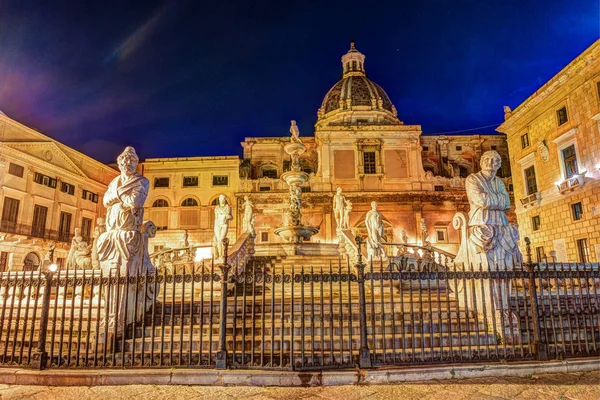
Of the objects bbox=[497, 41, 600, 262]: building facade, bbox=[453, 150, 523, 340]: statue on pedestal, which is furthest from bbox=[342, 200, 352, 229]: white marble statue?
bbox=[453, 150, 523, 340]: statue on pedestal

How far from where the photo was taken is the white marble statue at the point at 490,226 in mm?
6559

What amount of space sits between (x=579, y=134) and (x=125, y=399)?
79.1 feet

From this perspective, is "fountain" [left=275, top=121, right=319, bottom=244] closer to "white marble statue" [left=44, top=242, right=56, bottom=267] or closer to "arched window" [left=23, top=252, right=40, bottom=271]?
"white marble statue" [left=44, top=242, right=56, bottom=267]

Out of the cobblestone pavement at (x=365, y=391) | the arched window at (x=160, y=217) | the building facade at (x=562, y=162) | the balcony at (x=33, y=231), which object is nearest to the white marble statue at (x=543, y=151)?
the building facade at (x=562, y=162)

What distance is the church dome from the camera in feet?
143

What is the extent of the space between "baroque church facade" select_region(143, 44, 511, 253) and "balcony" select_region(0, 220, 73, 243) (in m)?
8.07

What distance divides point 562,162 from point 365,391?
22880mm

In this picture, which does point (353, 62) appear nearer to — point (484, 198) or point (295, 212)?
point (295, 212)

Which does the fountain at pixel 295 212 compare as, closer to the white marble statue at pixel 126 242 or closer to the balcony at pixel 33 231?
the white marble statue at pixel 126 242

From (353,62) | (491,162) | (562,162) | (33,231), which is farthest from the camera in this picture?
(353,62)

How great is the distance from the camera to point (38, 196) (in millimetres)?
31016

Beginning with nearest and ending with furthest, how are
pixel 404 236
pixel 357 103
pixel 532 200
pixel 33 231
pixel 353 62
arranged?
pixel 532 200, pixel 33 231, pixel 404 236, pixel 357 103, pixel 353 62

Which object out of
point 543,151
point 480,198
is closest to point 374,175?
point 543,151

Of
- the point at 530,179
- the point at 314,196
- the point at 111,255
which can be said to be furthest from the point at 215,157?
the point at 111,255
